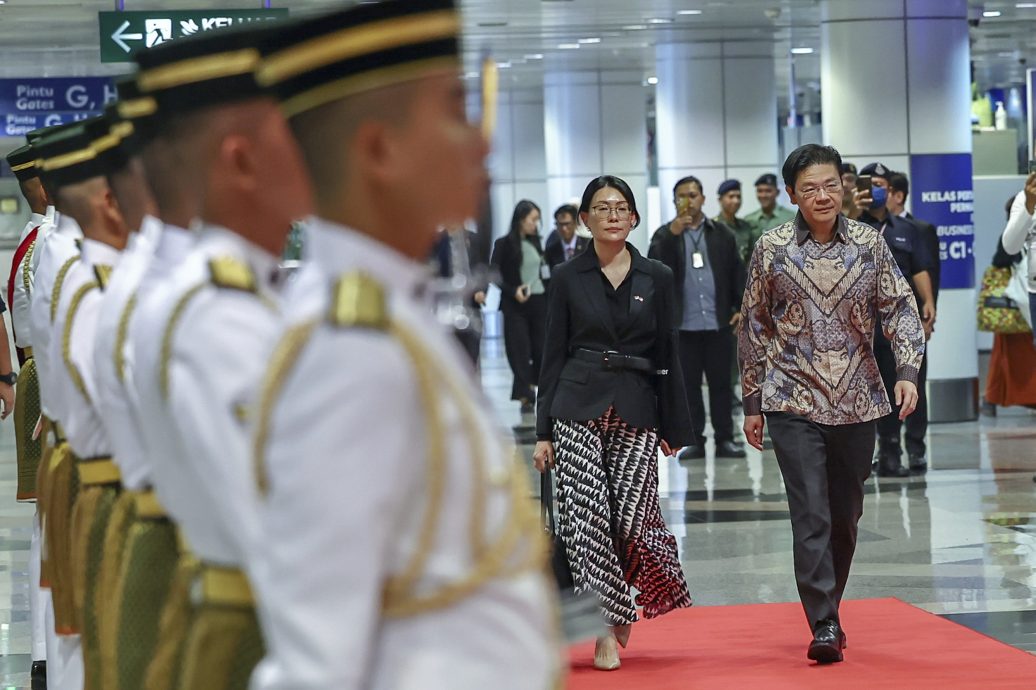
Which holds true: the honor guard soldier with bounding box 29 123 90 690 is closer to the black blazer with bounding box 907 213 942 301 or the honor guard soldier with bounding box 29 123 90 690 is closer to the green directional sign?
the green directional sign

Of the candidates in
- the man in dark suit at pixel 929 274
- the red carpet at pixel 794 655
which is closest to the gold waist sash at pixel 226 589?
the red carpet at pixel 794 655

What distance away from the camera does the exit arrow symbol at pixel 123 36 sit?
11.4 meters

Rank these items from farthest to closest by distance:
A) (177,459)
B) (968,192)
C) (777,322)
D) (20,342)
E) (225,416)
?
1. (968,192)
2. (20,342)
3. (777,322)
4. (177,459)
5. (225,416)

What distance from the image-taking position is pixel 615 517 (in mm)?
6422

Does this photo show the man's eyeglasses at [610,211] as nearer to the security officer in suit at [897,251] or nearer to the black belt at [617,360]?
the black belt at [617,360]

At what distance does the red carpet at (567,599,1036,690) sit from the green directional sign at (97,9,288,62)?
5767mm

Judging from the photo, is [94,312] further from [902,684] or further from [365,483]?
[902,684]

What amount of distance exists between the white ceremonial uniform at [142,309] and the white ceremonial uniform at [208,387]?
0.16 meters

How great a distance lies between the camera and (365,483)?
167cm

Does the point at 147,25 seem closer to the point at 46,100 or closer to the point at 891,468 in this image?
the point at 891,468

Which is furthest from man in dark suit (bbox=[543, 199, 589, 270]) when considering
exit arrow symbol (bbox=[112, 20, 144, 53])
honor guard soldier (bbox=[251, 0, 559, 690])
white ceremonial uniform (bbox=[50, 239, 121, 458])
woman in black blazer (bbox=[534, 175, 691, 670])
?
honor guard soldier (bbox=[251, 0, 559, 690])

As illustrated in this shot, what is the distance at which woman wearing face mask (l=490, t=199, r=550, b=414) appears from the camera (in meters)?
15.4

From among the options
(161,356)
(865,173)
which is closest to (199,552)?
(161,356)

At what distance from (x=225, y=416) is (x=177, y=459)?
20 centimetres
